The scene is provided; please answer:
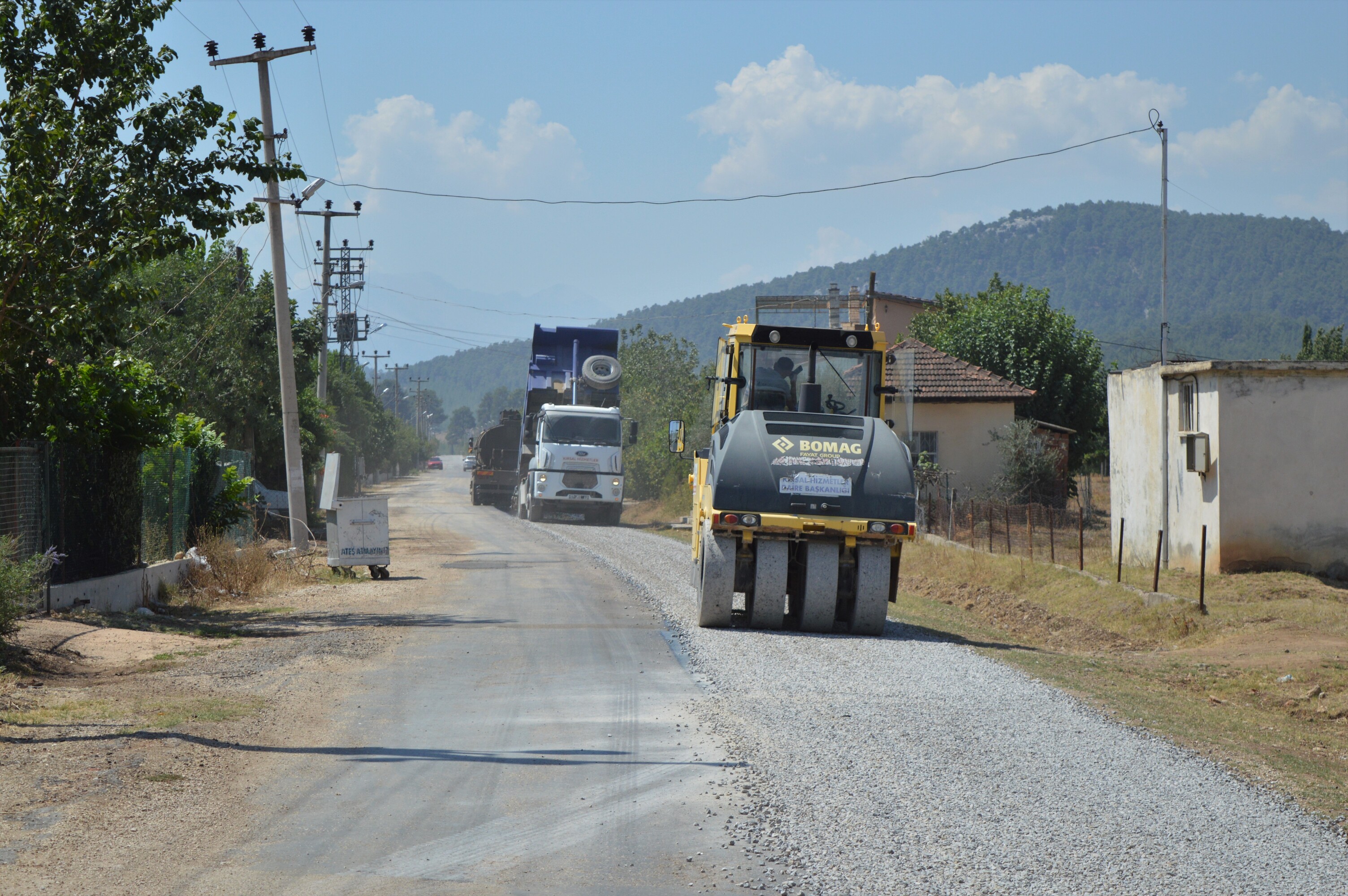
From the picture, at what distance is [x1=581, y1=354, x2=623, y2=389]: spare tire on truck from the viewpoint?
3506 centimetres

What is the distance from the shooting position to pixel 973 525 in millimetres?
22922

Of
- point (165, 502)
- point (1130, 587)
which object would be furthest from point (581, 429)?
point (1130, 587)

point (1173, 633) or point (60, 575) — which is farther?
point (1173, 633)

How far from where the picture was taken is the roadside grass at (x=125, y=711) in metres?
7.84

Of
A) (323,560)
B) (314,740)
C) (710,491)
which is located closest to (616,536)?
(323,560)

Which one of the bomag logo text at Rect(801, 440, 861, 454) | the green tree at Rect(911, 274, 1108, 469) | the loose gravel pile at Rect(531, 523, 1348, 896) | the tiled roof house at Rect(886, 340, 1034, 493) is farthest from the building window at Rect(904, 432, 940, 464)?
the loose gravel pile at Rect(531, 523, 1348, 896)

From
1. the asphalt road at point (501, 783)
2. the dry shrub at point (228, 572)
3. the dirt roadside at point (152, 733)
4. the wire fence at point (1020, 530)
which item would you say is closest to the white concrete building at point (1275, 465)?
the wire fence at point (1020, 530)

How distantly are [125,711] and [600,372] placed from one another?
2736 centimetres

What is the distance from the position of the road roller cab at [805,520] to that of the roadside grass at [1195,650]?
61.2 inches

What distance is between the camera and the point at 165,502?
18.1 metres

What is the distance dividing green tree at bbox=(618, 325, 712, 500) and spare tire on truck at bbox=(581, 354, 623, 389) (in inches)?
85.9

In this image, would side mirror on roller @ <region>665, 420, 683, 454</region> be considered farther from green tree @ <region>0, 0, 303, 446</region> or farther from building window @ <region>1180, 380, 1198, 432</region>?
building window @ <region>1180, 380, 1198, 432</region>

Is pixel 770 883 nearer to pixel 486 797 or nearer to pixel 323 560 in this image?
pixel 486 797

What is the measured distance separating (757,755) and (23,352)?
32.7 feet
